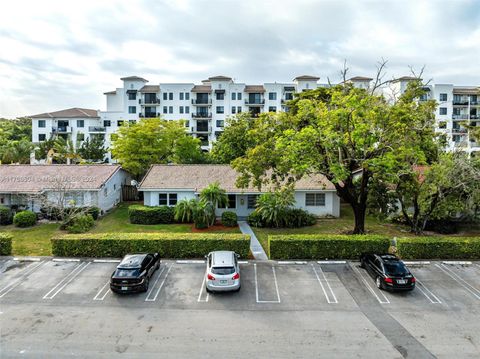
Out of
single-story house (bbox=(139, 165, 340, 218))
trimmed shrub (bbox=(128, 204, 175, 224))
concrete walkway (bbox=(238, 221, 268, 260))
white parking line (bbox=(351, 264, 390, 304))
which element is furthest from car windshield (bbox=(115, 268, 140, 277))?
single-story house (bbox=(139, 165, 340, 218))

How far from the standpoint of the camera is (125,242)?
2089 centimetres

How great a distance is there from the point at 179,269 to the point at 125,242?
13.7 ft

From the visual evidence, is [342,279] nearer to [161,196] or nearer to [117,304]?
[117,304]

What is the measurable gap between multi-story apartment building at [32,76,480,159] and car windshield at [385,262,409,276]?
5665 cm

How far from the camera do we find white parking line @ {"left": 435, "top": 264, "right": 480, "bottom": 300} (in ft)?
54.4

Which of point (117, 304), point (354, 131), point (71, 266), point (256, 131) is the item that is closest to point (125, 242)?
point (71, 266)

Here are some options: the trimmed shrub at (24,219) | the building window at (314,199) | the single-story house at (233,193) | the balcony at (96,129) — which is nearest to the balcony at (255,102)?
the balcony at (96,129)

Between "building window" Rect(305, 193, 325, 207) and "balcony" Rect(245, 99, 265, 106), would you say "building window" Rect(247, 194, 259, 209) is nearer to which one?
"building window" Rect(305, 193, 325, 207)

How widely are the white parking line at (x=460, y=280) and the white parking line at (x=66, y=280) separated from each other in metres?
20.1

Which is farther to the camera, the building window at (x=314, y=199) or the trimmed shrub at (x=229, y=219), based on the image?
the building window at (x=314, y=199)

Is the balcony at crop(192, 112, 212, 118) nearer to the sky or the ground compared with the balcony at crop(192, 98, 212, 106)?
nearer to the ground

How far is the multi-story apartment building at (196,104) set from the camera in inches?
2776

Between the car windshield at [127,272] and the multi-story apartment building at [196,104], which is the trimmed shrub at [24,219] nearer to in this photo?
the car windshield at [127,272]

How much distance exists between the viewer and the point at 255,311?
47.5 feet
